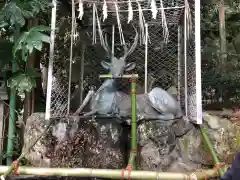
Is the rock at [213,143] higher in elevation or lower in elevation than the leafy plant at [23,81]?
lower

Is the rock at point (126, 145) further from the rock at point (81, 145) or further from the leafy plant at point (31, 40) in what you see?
the leafy plant at point (31, 40)

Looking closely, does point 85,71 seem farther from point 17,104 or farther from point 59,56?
point 17,104

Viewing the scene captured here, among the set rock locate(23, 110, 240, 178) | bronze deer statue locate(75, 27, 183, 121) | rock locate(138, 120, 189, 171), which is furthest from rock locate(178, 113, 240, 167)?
bronze deer statue locate(75, 27, 183, 121)

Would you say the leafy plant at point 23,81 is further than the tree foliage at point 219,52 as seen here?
No

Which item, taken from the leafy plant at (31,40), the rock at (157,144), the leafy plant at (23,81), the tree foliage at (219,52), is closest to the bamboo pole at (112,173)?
the rock at (157,144)

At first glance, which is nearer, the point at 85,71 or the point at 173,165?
the point at 173,165

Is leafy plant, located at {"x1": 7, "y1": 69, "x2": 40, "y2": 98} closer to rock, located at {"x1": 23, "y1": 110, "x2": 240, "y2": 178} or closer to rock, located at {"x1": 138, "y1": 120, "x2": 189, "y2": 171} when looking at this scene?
rock, located at {"x1": 23, "y1": 110, "x2": 240, "y2": 178}

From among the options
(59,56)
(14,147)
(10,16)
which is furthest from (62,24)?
(14,147)

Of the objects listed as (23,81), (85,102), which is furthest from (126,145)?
(23,81)

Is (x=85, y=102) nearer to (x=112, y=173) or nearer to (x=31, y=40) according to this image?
(x=31, y=40)

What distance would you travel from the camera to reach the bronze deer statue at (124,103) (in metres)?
3.81

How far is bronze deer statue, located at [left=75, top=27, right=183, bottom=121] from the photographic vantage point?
3.81m

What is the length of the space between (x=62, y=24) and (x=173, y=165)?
2371 millimetres

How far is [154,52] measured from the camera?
4863 millimetres
